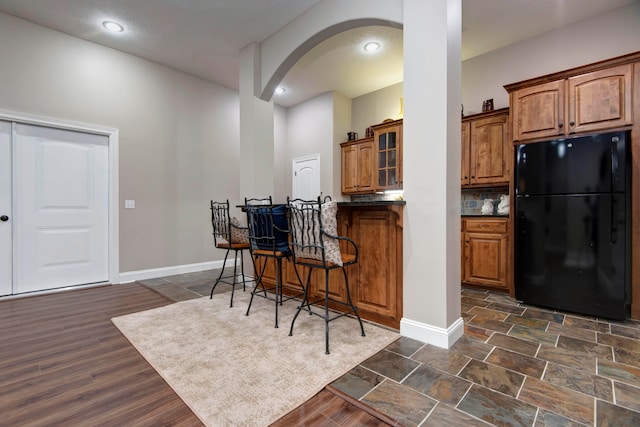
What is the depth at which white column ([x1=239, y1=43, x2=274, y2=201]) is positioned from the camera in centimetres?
386

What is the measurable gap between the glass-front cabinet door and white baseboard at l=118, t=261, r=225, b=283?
311 centimetres

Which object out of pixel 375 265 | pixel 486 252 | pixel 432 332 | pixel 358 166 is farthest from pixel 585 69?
pixel 358 166

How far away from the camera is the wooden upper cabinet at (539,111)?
2979 mm

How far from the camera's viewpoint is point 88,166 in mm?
3904

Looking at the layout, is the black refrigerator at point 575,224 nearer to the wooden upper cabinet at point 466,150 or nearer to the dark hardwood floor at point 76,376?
the wooden upper cabinet at point 466,150

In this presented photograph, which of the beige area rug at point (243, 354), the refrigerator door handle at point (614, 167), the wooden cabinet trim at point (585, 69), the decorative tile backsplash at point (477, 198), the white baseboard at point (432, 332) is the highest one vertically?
the wooden cabinet trim at point (585, 69)

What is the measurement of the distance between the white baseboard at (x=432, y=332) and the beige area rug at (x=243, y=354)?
115 mm

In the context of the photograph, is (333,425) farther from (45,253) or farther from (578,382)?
(45,253)

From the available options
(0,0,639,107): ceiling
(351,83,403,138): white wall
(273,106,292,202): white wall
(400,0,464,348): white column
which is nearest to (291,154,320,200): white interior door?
(273,106,292,202): white wall

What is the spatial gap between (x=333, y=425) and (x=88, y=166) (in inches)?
172

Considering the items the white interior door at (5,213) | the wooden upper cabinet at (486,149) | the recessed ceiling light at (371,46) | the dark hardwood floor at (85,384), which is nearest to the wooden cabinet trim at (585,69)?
the wooden upper cabinet at (486,149)

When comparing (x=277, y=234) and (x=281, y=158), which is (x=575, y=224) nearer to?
(x=277, y=234)

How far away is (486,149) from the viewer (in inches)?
150

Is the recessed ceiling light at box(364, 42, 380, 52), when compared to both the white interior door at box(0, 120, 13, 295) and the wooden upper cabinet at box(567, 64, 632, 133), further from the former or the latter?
the white interior door at box(0, 120, 13, 295)
